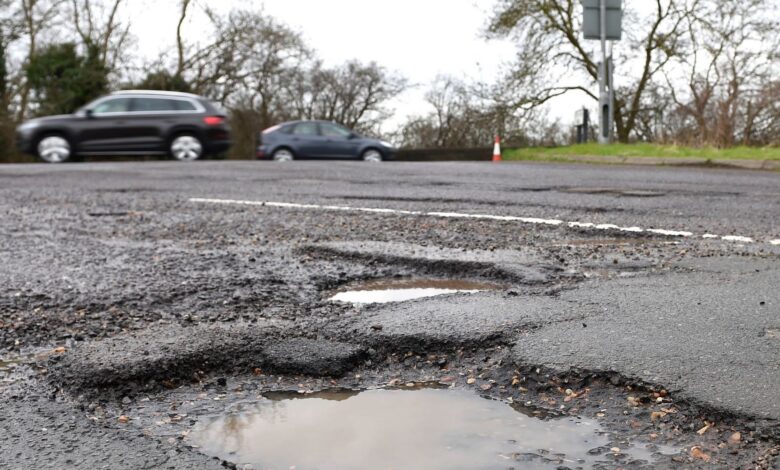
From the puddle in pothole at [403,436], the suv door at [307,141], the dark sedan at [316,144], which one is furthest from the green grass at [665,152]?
the puddle in pothole at [403,436]

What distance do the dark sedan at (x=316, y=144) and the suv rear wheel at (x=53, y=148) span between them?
17.8 feet

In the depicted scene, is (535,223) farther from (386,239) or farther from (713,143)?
(713,143)

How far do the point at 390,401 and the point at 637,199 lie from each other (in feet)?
19.0

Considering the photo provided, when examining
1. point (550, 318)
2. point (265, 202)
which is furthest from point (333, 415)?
point (265, 202)

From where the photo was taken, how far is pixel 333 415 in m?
2.18

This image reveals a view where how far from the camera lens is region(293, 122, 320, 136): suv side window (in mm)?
21594

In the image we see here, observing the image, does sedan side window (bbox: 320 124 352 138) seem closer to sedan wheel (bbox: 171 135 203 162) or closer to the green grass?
sedan wheel (bbox: 171 135 203 162)

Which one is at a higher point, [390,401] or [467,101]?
[467,101]

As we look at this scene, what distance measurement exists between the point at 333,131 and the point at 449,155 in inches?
239

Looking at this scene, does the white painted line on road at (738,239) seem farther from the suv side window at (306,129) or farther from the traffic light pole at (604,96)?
the suv side window at (306,129)

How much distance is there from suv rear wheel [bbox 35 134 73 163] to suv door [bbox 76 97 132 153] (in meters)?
0.29

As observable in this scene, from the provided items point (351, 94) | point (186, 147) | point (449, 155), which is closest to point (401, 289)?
point (186, 147)

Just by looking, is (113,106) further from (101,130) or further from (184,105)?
(184,105)

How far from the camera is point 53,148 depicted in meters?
17.2
